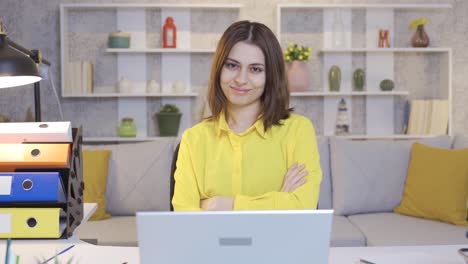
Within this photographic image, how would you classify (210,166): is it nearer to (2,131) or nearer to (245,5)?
(2,131)

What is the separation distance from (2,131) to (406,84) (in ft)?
12.2

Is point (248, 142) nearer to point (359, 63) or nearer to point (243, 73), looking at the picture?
point (243, 73)

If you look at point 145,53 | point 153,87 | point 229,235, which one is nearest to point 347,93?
point 153,87

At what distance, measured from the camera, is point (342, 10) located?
479 cm

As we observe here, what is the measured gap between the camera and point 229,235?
3.35ft

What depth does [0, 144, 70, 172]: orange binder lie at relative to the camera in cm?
183

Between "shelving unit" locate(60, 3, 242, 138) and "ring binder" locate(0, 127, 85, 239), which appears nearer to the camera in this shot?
"ring binder" locate(0, 127, 85, 239)

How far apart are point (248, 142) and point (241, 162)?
0.07 metres

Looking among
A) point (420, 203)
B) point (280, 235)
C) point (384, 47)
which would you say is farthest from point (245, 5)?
point (280, 235)

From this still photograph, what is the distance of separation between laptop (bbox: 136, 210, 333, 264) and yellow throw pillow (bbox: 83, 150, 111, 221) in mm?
2324

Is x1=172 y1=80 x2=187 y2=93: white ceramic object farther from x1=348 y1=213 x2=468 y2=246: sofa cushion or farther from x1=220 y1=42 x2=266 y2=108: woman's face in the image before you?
x1=220 y1=42 x2=266 y2=108: woman's face

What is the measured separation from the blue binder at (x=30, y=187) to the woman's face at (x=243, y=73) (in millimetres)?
603

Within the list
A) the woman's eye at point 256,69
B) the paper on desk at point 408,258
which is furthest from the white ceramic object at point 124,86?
the paper on desk at point 408,258

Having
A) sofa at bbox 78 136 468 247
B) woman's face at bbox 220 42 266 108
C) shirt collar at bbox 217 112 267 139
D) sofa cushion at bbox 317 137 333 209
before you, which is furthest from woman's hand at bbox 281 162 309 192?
sofa cushion at bbox 317 137 333 209
